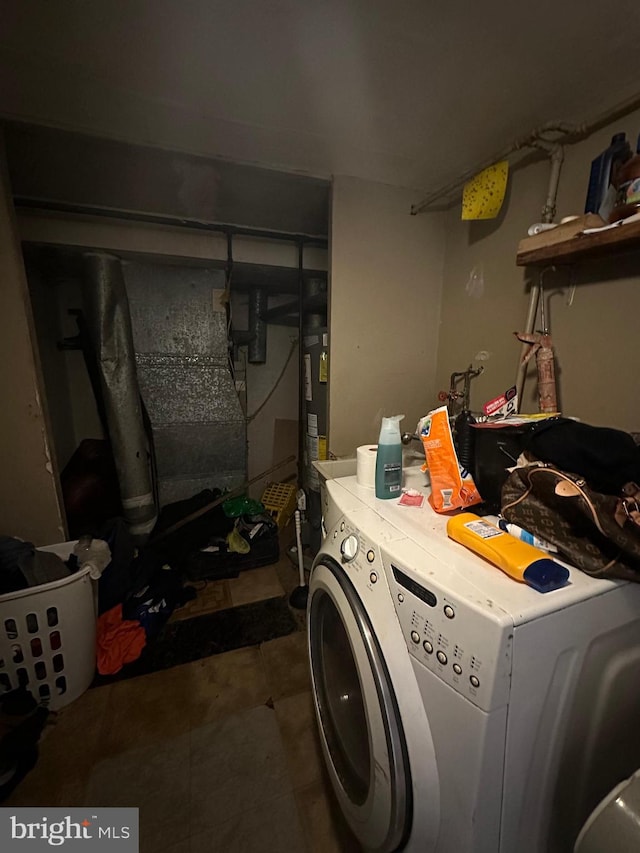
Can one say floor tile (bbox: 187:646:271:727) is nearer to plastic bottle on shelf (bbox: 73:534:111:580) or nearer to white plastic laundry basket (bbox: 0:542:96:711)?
white plastic laundry basket (bbox: 0:542:96:711)

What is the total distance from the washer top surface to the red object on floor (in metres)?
1.20

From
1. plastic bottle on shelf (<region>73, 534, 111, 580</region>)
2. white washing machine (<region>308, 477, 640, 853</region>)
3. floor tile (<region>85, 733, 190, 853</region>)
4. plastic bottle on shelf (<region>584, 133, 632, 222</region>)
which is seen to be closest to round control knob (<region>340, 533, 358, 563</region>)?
white washing machine (<region>308, 477, 640, 853</region>)

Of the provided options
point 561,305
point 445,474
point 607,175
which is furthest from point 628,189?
point 445,474

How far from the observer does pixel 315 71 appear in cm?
85

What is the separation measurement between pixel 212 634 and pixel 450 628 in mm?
1299

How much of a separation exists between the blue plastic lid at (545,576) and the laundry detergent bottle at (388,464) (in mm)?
367

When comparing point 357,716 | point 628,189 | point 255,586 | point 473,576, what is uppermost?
point 628,189

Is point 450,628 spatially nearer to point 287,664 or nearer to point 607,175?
point 287,664

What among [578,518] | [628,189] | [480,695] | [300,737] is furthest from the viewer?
[300,737]

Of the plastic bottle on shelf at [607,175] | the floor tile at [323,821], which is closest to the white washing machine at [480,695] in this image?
the floor tile at [323,821]

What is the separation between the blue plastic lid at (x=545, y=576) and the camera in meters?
0.48

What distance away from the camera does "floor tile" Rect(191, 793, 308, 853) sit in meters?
0.80

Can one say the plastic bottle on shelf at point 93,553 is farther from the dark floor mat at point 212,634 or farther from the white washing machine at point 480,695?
the white washing machine at point 480,695

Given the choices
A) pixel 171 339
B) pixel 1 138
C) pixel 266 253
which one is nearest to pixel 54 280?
pixel 171 339
